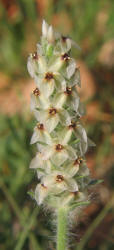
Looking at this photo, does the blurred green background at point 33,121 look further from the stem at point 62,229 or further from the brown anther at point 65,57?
the brown anther at point 65,57

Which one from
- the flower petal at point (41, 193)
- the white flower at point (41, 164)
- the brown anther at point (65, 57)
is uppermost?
the brown anther at point (65, 57)

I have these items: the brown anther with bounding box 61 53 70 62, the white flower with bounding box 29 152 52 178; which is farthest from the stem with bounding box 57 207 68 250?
the brown anther with bounding box 61 53 70 62

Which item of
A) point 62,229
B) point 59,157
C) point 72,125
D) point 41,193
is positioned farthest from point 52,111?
point 62,229

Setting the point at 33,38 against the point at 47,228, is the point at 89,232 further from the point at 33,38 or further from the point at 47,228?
the point at 33,38

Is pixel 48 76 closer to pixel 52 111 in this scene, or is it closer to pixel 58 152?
pixel 52 111

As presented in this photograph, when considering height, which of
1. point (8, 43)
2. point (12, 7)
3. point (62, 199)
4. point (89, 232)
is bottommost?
point (89, 232)

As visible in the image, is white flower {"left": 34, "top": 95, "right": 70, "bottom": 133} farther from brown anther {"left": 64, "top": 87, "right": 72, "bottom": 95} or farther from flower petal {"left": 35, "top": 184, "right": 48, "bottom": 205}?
flower petal {"left": 35, "top": 184, "right": 48, "bottom": 205}

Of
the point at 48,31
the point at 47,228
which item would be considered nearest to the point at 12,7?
the point at 47,228

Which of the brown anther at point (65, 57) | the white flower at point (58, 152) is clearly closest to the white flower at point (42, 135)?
the white flower at point (58, 152)
